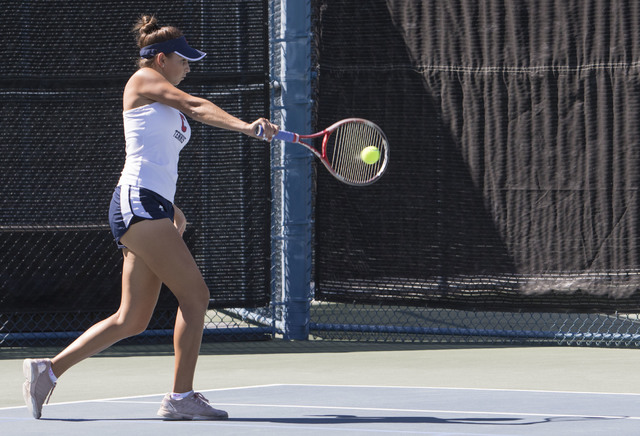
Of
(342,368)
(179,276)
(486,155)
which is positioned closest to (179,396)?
(179,276)

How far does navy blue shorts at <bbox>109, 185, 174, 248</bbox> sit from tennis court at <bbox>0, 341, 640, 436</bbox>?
0.84 meters

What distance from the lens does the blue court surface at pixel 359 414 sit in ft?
15.5

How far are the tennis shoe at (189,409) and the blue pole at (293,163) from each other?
322cm

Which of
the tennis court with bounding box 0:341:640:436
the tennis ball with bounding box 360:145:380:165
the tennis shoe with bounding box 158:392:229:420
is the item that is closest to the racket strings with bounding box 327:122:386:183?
the tennis ball with bounding box 360:145:380:165

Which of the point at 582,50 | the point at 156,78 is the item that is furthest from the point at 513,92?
the point at 156,78

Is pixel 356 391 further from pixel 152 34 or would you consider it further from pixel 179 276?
pixel 152 34

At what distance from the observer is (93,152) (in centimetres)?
791

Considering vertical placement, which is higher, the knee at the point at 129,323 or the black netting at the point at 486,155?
the black netting at the point at 486,155

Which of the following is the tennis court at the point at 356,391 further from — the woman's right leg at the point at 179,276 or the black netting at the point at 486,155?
the black netting at the point at 486,155

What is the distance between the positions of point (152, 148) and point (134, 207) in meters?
0.26

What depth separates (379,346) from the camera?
812cm

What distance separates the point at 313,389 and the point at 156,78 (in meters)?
1.93

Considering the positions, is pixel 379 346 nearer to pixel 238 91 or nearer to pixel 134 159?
pixel 238 91

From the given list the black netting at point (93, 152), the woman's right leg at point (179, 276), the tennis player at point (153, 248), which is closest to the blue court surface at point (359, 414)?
the tennis player at point (153, 248)
